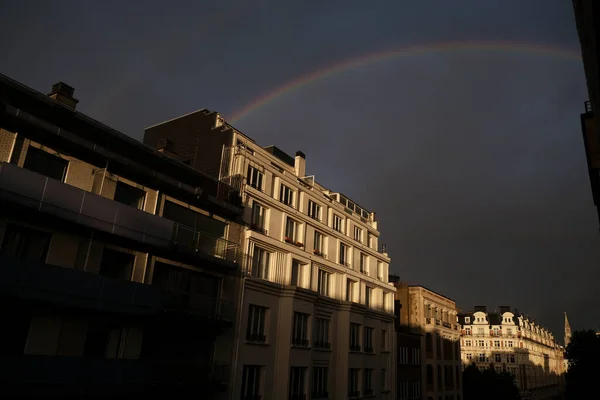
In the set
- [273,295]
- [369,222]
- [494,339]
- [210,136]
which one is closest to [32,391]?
[273,295]

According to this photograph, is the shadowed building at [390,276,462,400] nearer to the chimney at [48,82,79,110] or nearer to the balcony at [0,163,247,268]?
the balcony at [0,163,247,268]

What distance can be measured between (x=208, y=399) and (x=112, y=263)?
10.2 m

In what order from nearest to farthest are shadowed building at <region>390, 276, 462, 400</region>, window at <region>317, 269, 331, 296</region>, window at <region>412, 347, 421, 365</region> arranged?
window at <region>317, 269, 331, 296</region> < shadowed building at <region>390, 276, 462, 400</region> < window at <region>412, 347, 421, 365</region>

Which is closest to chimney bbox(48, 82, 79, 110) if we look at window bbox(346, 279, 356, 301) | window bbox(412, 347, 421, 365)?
window bbox(346, 279, 356, 301)

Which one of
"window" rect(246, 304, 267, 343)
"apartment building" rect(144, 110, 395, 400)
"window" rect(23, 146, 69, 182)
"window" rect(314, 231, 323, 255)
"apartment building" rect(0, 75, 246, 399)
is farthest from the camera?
"window" rect(314, 231, 323, 255)

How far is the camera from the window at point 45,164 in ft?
68.3

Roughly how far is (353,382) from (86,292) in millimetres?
28640

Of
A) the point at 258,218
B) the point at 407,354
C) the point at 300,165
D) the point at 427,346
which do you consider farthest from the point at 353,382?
the point at 427,346

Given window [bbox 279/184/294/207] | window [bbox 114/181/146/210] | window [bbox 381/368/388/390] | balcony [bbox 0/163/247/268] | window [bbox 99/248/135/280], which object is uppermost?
window [bbox 279/184/294/207]

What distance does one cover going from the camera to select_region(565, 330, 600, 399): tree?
5983cm

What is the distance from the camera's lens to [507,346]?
363ft

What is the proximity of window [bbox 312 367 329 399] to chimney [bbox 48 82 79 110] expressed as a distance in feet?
87.1

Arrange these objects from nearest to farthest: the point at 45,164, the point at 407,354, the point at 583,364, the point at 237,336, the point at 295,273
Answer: the point at 45,164
the point at 237,336
the point at 295,273
the point at 407,354
the point at 583,364

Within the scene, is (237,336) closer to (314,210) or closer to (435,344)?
(314,210)
